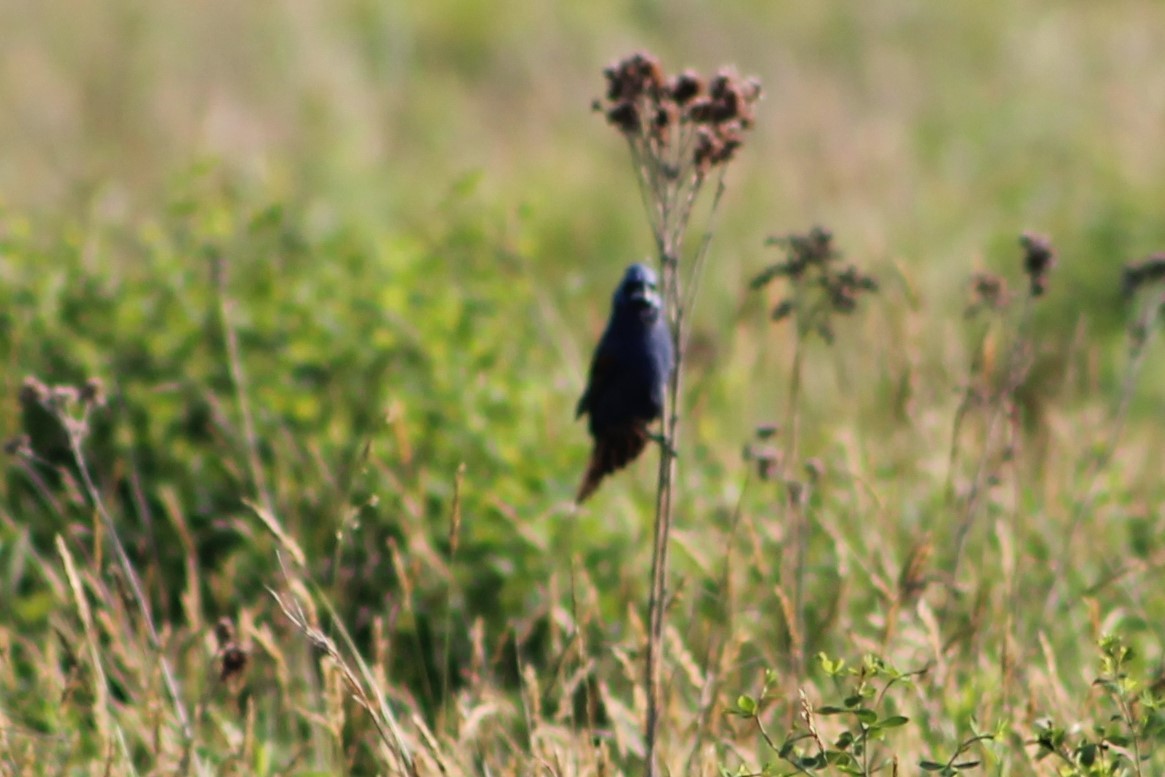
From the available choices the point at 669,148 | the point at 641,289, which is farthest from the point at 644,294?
the point at 669,148

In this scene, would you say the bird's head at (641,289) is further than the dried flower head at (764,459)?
No

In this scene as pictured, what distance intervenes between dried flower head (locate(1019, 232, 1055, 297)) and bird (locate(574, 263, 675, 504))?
2.60 ft

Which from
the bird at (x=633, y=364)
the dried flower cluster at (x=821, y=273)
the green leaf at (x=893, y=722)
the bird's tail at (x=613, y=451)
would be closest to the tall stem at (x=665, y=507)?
the bird at (x=633, y=364)

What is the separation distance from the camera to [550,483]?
345 centimetres

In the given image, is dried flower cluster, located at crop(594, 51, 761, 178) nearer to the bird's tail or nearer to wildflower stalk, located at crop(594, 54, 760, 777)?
wildflower stalk, located at crop(594, 54, 760, 777)

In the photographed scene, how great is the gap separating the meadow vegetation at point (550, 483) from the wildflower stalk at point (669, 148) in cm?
13

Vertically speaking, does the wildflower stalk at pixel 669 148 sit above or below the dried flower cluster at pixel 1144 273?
below

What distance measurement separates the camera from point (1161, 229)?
5.70 meters

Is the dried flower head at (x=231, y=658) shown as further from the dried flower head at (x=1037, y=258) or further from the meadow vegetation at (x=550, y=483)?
the dried flower head at (x=1037, y=258)

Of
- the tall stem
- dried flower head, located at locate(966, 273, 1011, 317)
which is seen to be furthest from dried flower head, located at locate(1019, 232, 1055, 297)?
the tall stem

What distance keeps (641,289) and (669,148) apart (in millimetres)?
226

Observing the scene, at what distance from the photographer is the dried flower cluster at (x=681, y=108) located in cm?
197

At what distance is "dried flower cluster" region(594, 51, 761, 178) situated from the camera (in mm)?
1973

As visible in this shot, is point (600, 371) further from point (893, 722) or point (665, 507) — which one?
point (893, 722)
